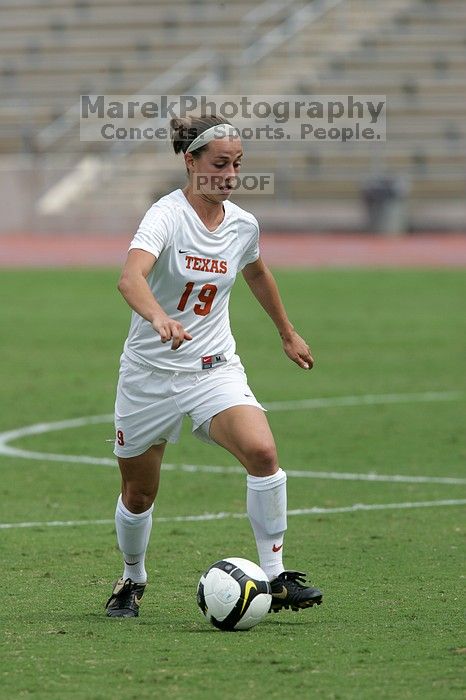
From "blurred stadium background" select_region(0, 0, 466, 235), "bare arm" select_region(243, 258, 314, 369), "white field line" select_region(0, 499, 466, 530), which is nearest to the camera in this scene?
"bare arm" select_region(243, 258, 314, 369)

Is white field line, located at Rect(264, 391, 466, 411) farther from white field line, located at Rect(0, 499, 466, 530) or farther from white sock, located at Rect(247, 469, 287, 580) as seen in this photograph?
white sock, located at Rect(247, 469, 287, 580)

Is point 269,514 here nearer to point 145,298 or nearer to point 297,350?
point 297,350

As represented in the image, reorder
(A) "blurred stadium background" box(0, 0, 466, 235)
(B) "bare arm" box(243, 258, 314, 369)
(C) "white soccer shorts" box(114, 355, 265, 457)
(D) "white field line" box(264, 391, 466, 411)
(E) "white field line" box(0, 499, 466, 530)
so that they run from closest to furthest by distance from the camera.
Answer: (C) "white soccer shorts" box(114, 355, 265, 457) < (B) "bare arm" box(243, 258, 314, 369) < (E) "white field line" box(0, 499, 466, 530) < (D) "white field line" box(264, 391, 466, 411) < (A) "blurred stadium background" box(0, 0, 466, 235)

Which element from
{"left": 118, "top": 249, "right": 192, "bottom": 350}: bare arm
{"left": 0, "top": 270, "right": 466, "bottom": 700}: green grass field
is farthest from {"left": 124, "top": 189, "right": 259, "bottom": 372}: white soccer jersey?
{"left": 0, "top": 270, "right": 466, "bottom": 700}: green grass field

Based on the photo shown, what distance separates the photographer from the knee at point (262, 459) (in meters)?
5.71

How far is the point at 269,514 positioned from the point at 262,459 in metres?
0.25

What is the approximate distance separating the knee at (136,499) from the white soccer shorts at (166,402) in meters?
0.19

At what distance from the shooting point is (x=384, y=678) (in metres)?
4.77

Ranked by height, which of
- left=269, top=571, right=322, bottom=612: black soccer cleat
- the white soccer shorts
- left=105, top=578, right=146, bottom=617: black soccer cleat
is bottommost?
left=105, top=578, right=146, bottom=617: black soccer cleat

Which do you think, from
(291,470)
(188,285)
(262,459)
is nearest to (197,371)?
(188,285)

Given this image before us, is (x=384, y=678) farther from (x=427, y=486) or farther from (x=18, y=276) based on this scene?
(x=18, y=276)

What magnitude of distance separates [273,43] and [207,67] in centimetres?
171

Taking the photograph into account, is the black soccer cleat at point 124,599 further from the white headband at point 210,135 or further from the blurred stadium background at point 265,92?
the blurred stadium background at point 265,92

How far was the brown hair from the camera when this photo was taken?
232 inches
